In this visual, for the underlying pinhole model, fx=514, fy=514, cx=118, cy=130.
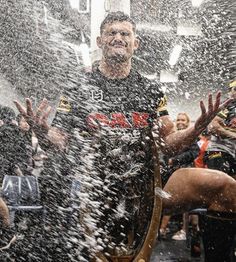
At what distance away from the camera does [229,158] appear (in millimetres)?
4711

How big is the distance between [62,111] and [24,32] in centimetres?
1012

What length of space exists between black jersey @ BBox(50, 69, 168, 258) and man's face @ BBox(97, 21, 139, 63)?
176 mm

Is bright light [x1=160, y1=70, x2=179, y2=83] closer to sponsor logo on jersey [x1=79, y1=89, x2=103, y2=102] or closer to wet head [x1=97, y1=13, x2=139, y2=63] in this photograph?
wet head [x1=97, y1=13, x2=139, y2=63]

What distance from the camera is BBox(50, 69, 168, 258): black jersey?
2.95 m

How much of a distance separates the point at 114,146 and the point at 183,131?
486 mm

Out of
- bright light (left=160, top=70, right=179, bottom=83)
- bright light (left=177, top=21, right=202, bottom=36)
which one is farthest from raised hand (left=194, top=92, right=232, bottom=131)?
bright light (left=177, top=21, right=202, bottom=36)

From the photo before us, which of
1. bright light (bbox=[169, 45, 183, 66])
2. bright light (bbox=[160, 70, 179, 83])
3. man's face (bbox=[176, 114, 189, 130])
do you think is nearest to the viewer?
man's face (bbox=[176, 114, 189, 130])

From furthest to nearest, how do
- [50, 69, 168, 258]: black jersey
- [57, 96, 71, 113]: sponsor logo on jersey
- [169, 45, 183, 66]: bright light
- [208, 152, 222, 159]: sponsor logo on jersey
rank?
[169, 45, 183, 66]: bright light < [208, 152, 222, 159]: sponsor logo on jersey < [57, 96, 71, 113]: sponsor logo on jersey < [50, 69, 168, 258]: black jersey

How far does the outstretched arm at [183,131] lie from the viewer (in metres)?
3.03

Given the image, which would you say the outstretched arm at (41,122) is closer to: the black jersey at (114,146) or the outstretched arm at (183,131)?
the black jersey at (114,146)

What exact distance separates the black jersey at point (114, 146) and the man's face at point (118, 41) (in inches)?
6.9

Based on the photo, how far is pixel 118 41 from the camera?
3.40 metres

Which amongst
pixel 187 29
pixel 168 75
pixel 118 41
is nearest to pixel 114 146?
pixel 118 41

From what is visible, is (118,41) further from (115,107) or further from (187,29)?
(187,29)
